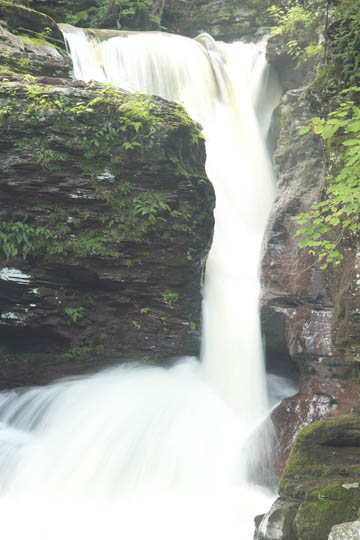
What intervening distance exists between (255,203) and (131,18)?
9.09 meters

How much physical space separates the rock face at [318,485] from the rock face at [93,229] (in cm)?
367

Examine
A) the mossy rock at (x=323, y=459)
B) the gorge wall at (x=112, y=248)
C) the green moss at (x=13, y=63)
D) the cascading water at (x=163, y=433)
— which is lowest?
the cascading water at (x=163, y=433)

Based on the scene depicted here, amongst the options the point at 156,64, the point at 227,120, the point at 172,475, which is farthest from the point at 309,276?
the point at 156,64

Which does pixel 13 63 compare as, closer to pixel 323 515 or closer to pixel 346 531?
pixel 323 515

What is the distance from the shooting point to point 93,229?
23.5 ft

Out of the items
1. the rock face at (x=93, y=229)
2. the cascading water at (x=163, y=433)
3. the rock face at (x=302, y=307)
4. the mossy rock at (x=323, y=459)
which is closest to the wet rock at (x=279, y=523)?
the mossy rock at (x=323, y=459)

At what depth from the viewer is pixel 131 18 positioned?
49.1 ft

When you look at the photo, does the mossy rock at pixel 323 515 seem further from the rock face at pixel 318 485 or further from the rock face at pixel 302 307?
the rock face at pixel 302 307

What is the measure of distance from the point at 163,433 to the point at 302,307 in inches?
114

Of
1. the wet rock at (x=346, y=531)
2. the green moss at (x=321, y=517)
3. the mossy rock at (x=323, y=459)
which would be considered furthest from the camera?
the mossy rock at (x=323, y=459)

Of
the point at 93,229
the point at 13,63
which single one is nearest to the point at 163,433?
the point at 93,229

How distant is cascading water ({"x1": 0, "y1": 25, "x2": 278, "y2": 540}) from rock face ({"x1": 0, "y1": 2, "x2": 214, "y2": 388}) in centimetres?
57

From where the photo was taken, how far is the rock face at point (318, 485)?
10.5 feet

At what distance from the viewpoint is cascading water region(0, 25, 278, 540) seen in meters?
4.75
